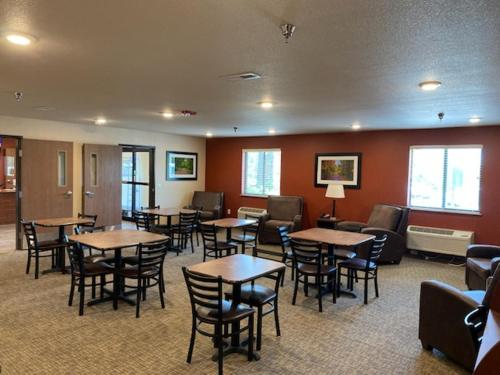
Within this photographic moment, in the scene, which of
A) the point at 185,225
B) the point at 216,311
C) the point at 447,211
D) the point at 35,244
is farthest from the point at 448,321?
the point at 35,244

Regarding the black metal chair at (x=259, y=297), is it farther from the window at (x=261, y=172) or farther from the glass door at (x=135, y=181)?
the glass door at (x=135, y=181)

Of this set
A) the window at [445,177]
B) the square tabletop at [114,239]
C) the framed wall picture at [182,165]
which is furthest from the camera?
the framed wall picture at [182,165]

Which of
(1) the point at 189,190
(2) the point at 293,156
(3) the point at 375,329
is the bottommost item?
(3) the point at 375,329

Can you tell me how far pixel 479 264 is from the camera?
463cm

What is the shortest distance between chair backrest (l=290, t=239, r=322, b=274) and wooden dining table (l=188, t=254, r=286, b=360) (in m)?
0.96

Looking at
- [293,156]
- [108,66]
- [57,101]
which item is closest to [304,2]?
[108,66]

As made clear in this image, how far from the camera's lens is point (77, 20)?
2229mm

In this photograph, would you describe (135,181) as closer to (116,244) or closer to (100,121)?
(100,121)

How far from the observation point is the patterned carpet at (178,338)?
3.00 m

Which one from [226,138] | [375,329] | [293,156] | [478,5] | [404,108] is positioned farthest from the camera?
[226,138]

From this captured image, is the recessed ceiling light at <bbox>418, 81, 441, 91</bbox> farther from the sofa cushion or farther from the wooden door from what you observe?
the wooden door

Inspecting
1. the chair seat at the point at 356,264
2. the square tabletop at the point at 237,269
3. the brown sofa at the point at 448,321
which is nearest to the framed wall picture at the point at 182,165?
the chair seat at the point at 356,264

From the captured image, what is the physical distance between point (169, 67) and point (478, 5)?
2.33 meters

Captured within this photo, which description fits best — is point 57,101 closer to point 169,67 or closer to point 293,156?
point 169,67
